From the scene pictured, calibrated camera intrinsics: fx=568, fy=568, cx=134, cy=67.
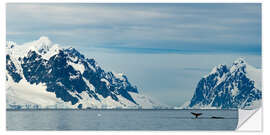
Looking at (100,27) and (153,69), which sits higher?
(100,27)

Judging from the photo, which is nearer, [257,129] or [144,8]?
[257,129]

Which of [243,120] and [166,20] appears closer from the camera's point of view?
[243,120]

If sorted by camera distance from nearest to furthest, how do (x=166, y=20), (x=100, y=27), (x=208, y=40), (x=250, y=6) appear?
(x=250, y=6), (x=166, y=20), (x=100, y=27), (x=208, y=40)

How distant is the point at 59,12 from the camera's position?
506ft

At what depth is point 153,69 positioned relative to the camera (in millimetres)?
192250

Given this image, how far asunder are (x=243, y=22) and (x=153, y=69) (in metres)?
82.2
